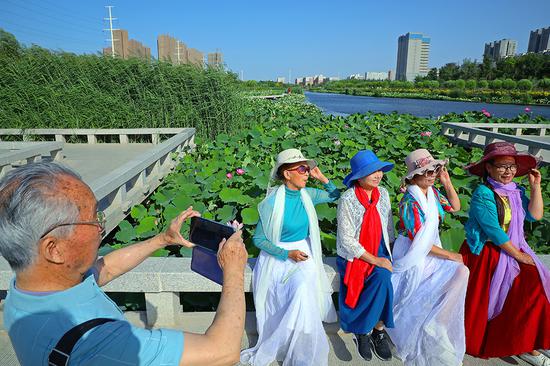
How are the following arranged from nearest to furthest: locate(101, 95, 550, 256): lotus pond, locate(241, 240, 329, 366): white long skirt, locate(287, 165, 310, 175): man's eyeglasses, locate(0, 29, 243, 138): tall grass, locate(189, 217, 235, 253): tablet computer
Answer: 1. locate(189, 217, 235, 253): tablet computer
2. locate(241, 240, 329, 366): white long skirt
3. locate(287, 165, 310, 175): man's eyeglasses
4. locate(101, 95, 550, 256): lotus pond
5. locate(0, 29, 243, 138): tall grass

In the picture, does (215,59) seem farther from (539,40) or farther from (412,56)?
(412,56)

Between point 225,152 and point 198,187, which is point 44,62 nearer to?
point 225,152

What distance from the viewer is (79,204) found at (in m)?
0.93

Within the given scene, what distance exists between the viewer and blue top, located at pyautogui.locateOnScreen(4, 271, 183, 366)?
820 millimetres

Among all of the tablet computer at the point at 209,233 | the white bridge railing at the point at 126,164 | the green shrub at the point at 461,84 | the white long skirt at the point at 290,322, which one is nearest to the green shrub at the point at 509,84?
the green shrub at the point at 461,84

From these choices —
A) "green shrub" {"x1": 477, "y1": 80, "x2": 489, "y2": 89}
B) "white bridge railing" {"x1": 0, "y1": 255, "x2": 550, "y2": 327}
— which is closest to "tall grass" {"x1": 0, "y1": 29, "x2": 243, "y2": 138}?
"white bridge railing" {"x1": 0, "y1": 255, "x2": 550, "y2": 327}

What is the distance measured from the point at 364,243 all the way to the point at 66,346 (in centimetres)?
163

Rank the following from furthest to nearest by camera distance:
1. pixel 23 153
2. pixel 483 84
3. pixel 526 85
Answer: pixel 483 84 < pixel 526 85 < pixel 23 153

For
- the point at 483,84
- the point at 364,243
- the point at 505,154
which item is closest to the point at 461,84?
the point at 483,84

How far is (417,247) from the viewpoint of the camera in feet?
6.54

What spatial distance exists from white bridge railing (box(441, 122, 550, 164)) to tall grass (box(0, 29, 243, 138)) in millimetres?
5866

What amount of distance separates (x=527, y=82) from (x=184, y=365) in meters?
54.2

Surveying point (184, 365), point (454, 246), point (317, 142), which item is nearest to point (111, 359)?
point (184, 365)

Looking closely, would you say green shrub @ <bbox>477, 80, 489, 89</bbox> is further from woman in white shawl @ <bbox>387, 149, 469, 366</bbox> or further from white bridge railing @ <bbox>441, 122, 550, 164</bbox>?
woman in white shawl @ <bbox>387, 149, 469, 366</bbox>
